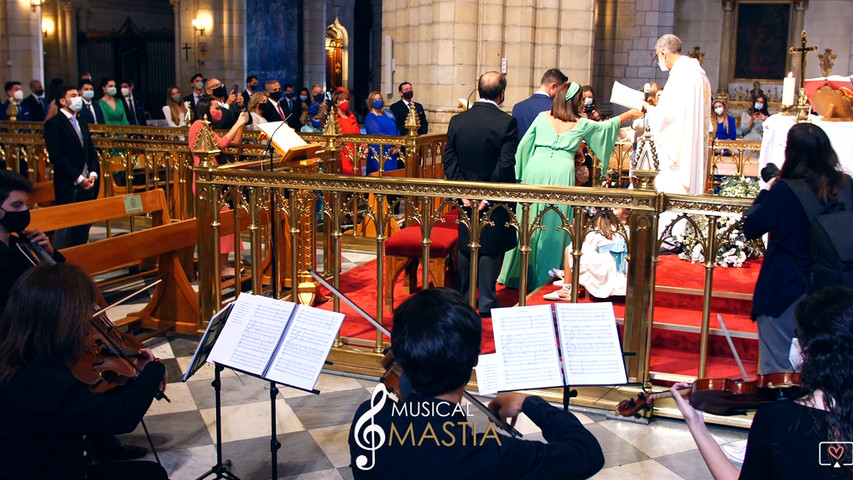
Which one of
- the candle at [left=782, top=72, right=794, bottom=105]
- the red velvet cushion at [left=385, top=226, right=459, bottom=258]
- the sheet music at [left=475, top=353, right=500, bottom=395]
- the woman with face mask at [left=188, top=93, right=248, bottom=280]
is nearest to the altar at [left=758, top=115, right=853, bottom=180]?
the candle at [left=782, top=72, right=794, bottom=105]

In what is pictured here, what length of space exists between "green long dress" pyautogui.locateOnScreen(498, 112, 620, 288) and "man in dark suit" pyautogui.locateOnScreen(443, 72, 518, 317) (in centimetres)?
53

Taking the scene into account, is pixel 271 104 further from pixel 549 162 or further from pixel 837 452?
pixel 837 452

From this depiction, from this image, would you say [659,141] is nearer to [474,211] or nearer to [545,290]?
[545,290]

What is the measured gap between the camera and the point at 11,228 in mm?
4207

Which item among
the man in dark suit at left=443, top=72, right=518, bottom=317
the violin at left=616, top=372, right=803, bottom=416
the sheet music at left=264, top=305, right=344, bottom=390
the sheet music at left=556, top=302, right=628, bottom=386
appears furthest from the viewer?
the man in dark suit at left=443, top=72, right=518, bottom=317

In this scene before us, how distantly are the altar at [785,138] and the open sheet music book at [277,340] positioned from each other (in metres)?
4.21

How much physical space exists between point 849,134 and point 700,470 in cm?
328

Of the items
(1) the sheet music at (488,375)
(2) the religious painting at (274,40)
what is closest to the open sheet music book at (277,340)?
(1) the sheet music at (488,375)

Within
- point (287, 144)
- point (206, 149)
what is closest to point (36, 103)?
point (287, 144)

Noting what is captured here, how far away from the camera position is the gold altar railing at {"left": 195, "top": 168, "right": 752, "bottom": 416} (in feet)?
15.0

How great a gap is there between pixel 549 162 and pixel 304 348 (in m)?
3.66

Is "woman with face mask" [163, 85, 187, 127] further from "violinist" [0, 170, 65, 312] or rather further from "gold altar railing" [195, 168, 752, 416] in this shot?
"violinist" [0, 170, 65, 312]

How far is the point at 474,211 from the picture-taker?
495cm

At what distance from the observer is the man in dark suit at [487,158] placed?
588 cm
